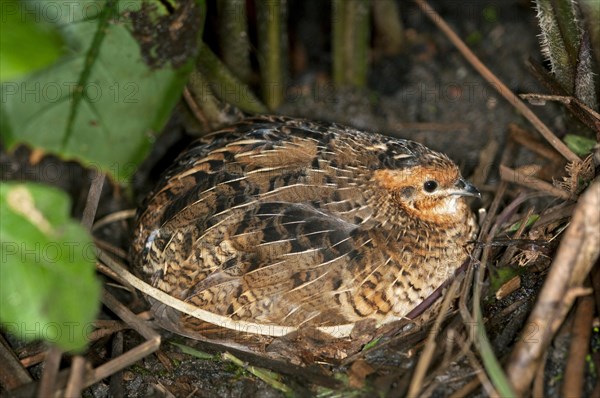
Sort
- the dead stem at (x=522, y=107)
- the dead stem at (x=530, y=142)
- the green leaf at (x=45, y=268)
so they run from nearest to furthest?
the green leaf at (x=45, y=268) → the dead stem at (x=522, y=107) → the dead stem at (x=530, y=142)

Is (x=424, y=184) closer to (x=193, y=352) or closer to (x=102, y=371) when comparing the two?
(x=193, y=352)

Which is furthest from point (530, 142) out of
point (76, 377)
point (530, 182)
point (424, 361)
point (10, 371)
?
point (10, 371)

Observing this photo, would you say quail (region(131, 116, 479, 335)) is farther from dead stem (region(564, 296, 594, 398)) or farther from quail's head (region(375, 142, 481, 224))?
dead stem (region(564, 296, 594, 398))

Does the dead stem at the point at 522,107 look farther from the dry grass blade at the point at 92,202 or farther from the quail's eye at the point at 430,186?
the dry grass blade at the point at 92,202

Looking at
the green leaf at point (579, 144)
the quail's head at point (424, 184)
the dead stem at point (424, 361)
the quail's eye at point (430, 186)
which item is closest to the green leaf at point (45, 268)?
the dead stem at point (424, 361)

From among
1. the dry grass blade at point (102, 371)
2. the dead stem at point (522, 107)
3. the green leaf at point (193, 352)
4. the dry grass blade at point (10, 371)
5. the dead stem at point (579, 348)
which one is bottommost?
the green leaf at point (193, 352)

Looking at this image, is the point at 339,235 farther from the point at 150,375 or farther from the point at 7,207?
the point at 7,207
